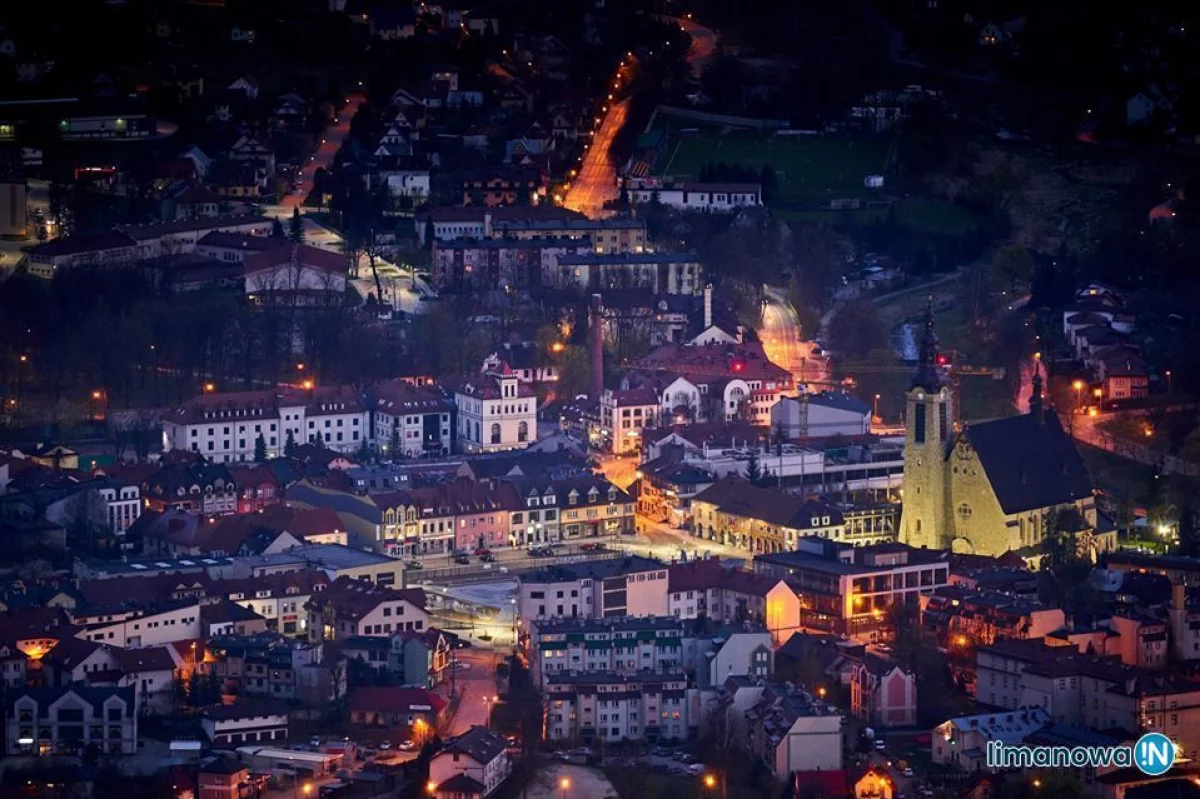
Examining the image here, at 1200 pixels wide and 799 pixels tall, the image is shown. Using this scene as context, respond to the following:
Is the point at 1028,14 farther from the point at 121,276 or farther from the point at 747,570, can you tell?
the point at 747,570

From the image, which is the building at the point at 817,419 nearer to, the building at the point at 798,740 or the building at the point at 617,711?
the building at the point at 617,711

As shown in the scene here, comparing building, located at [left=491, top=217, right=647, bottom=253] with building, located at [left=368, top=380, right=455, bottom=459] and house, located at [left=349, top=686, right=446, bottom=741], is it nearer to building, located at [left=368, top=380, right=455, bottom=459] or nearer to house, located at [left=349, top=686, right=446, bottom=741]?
building, located at [left=368, top=380, right=455, bottom=459]

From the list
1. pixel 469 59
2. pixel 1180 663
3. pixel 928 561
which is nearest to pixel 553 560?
pixel 928 561

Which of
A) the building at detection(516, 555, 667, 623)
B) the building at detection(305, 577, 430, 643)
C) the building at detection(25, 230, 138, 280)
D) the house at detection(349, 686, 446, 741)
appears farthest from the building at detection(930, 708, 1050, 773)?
the building at detection(25, 230, 138, 280)

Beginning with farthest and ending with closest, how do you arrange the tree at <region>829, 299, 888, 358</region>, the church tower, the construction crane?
the tree at <region>829, 299, 888, 358</region> → the construction crane → the church tower

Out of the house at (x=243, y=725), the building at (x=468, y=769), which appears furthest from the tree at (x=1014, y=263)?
the building at (x=468, y=769)

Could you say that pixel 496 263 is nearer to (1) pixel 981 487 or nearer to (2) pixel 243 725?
(1) pixel 981 487
